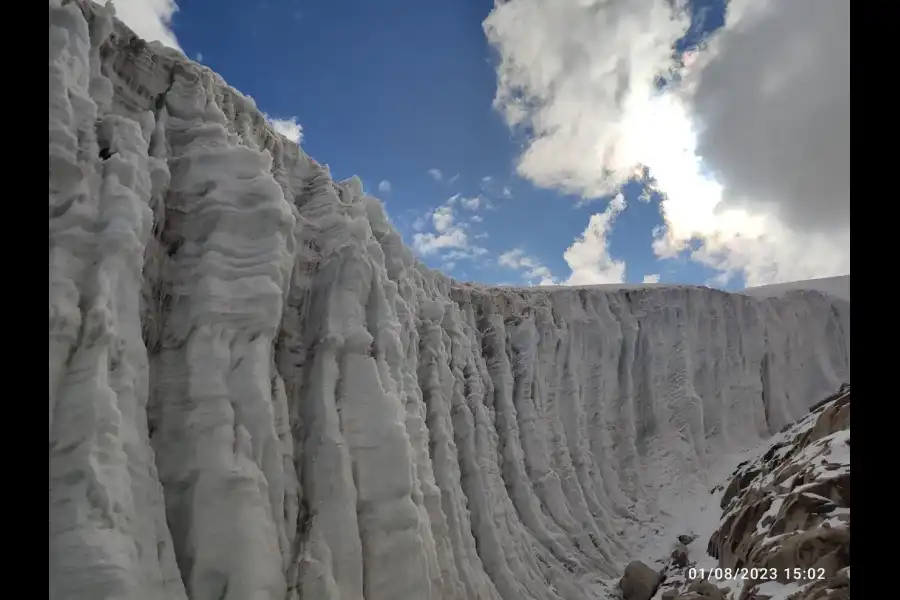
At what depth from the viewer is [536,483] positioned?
23.3 meters

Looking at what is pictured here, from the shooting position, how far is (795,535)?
30.8 ft

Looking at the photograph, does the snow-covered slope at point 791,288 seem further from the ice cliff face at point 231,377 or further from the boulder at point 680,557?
the ice cliff face at point 231,377

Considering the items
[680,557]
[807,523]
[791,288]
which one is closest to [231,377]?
[807,523]

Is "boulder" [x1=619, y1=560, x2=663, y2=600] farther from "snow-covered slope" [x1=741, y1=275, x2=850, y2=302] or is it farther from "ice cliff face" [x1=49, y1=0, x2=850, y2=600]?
"snow-covered slope" [x1=741, y1=275, x2=850, y2=302]

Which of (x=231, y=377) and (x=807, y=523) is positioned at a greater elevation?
(x=231, y=377)

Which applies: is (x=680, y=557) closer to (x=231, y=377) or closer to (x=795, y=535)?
(x=795, y=535)

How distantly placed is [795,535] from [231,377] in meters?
9.07

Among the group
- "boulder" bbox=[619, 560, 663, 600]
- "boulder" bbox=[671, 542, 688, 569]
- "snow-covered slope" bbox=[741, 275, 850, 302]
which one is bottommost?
"boulder" bbox=[619, 560, 663, 600]

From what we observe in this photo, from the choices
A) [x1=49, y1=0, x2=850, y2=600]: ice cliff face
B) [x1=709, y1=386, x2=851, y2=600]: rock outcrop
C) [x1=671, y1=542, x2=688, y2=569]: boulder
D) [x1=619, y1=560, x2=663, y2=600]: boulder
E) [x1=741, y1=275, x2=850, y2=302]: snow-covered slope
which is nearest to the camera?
[x1=49, y1=0, x2=850, y2=600]: ice cliff face

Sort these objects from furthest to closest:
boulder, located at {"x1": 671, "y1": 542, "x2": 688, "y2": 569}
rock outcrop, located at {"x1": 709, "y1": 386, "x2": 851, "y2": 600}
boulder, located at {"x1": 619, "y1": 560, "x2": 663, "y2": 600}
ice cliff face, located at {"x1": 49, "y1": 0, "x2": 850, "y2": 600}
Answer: boulder, located at {"x1": 671, "y1": 542, "x2": 688, "y2": 569} → boulder, located at {"x1": 619, "y1": 560, "x2": 663, "y2": 600} → rock outcrop, located at {"x1": 709, "y1": 386, "x2": 851, "y2": 600} → ice cliff face, located at {"x1": 49, "y1": 0, "x2": 850, "y2": 600}

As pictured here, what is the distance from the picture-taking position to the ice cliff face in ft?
24.9

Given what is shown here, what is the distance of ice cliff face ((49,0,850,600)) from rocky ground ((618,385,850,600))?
217 inches

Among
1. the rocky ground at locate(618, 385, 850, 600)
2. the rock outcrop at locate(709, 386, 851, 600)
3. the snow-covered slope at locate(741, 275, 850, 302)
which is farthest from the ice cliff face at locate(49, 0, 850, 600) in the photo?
the snow-covered slope at locate(741, 275, 850, 302)
